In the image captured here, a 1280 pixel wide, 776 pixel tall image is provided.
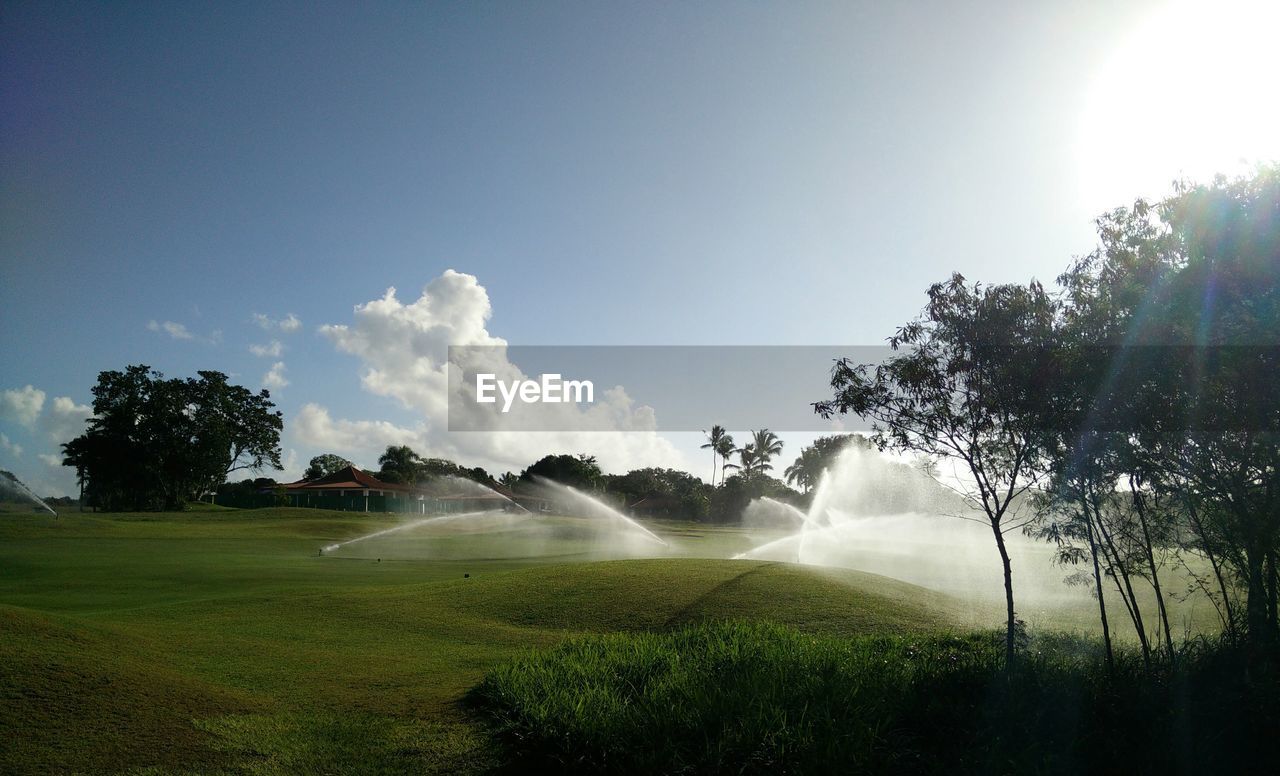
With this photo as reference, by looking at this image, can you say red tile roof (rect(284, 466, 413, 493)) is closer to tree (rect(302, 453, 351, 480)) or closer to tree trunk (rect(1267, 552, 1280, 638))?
tree (rect(302, 453, 351, 480))

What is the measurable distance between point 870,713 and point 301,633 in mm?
13851

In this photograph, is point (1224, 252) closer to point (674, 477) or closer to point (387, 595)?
point (387, 595)

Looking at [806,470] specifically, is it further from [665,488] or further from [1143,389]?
[1143,389]

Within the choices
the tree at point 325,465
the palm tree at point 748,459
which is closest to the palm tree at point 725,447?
the palm tree at point 748,459

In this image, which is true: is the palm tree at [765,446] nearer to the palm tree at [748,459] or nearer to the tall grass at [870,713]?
the palm tree at [748,459]

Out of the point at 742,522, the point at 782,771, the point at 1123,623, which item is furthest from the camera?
the point at 742,522

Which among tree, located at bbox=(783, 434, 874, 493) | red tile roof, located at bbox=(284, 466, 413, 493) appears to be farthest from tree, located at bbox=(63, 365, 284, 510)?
tree, located at bbox=(783, 434, 874, 493)

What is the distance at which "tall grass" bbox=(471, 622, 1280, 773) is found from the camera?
7.63 m

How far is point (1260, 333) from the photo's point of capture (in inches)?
376

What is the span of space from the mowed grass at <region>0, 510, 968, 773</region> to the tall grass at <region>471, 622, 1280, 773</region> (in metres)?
1.34

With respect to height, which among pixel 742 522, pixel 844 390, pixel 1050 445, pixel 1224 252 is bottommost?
pixel 742 522

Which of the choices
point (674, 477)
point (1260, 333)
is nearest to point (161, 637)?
point (1260, 333)

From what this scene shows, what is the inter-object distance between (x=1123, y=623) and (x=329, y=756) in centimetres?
2042

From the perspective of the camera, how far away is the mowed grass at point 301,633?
8633mm
